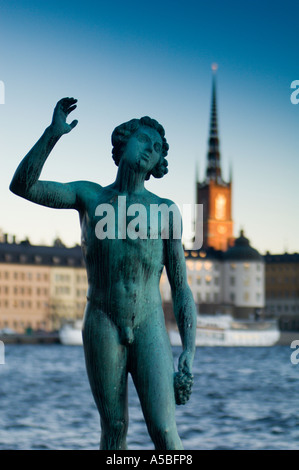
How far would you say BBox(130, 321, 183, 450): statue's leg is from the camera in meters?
4.25

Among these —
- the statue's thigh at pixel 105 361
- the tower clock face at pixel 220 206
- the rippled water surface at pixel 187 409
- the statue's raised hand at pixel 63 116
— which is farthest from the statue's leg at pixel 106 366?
the tower clock face at pixel 220 206

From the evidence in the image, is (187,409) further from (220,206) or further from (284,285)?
(220,206)

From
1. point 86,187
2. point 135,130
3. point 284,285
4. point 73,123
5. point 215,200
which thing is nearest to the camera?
point 73,123

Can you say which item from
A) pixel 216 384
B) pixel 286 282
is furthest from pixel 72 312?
pixel 216 384

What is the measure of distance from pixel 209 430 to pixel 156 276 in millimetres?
24590

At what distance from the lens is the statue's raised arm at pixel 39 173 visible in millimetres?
4180

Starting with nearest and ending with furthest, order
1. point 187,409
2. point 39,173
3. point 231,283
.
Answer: point 39,173
point 187,409
point 231,283

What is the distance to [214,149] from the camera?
170m

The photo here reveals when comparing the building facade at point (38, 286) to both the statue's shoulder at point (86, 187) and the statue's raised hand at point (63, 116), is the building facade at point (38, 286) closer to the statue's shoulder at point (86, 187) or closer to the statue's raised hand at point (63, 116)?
the statue's shoulder at point (86, 187)

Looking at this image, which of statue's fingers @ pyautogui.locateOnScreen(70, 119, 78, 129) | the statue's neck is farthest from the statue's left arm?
statue's fingers @ pyautogui.locateOnScreen(70, 119, 78, 129)

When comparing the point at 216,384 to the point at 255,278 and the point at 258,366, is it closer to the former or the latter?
the point at 258,366

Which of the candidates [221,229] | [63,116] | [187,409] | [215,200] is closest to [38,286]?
[221,229]

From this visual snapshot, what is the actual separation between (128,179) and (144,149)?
0.15 m
